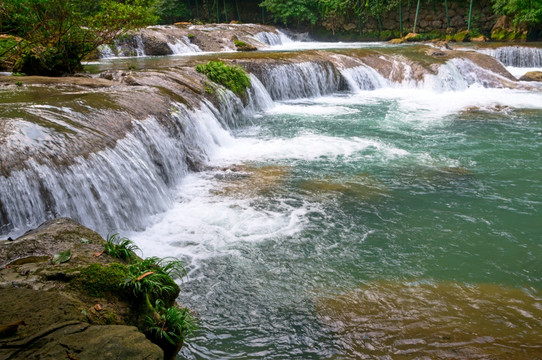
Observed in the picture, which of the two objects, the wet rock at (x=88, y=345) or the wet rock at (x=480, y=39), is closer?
the wet rock at (x=88, y=345)

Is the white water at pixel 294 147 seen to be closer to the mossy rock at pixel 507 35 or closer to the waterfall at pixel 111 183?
the waterfall at pixel 111 183

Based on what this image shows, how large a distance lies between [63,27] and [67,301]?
9726 mm

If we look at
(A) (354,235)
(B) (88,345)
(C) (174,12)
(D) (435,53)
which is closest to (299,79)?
(D) (435,53)

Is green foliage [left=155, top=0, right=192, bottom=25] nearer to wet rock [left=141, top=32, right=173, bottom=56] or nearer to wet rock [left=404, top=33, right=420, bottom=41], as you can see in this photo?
wet rock [left=141, top=32, right=173, bottom=56]

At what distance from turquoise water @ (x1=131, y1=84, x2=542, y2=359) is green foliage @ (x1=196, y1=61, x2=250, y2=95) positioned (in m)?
2.34

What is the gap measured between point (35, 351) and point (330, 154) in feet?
24.5

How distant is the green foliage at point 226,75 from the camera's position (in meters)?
12.1

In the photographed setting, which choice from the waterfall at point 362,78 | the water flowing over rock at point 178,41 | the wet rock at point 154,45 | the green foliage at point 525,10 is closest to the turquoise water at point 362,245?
the waterfall at point 362,78

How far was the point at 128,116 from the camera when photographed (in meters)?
7.59

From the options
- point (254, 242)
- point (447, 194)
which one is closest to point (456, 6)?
point (447, 194)

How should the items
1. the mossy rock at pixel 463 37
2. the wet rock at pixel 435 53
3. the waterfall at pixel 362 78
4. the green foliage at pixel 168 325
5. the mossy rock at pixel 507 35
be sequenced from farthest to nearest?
the mossy rock at pixel 463 37 → the mossy rock at pixel 507 35 → the wet rock at pixel 435 53 → the waterfall at pixel 362 78 → the green foliage at pixel 168 325

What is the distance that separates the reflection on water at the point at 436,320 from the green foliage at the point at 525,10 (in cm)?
2400

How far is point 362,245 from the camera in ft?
18.2

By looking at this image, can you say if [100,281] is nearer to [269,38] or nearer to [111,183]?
[111,183]
